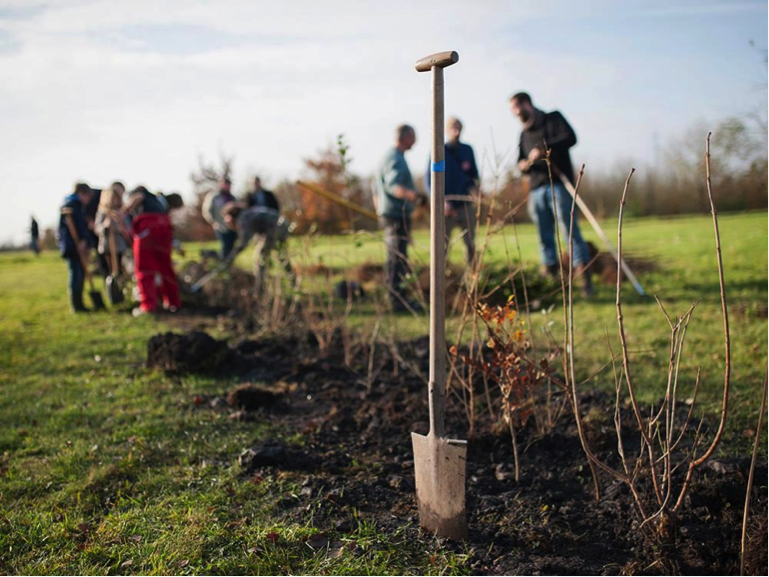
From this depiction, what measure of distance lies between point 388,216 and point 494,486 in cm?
455

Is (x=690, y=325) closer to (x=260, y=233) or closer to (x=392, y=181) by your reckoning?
(x=392, y=181)

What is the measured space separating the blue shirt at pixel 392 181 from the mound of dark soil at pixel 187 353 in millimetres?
2555

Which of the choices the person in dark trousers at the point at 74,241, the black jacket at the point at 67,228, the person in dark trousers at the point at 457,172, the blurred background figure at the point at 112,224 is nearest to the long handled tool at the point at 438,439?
the person in dark trousers at the point at 457,172

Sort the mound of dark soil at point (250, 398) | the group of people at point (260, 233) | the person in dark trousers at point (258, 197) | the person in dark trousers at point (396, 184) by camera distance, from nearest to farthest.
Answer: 1. the mound of dark soil at point (250, 398)
2. the person in dark trousers at point (396, 184)
3. the group of people at point (260, 233)
4. the person in dark trousers at point (258, 197)

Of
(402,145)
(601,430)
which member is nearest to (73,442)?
(601,430)

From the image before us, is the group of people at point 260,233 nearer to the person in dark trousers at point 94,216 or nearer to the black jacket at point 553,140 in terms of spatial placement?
the person in dark trousers at point 94,216

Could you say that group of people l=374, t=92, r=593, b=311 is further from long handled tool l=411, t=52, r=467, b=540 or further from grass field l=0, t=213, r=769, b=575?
long handled tool l=411, t=52, r=467, b=540

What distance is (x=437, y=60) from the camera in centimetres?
248

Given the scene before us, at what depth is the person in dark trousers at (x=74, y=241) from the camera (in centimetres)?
887

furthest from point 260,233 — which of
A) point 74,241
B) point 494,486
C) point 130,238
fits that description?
point 494,486

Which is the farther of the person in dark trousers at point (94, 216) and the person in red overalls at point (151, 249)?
the person in dark trousers at point (94, 216)

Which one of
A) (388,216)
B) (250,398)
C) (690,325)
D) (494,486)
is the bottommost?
(494,486)

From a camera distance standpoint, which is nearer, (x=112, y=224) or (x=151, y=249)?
(x=151, y=249)

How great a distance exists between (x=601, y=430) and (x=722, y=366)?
1.82m
